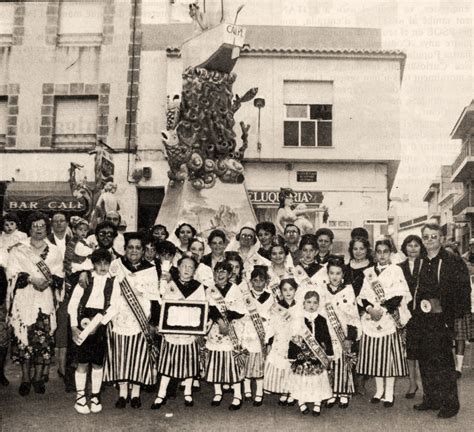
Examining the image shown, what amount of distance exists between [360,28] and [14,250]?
49.2 ft

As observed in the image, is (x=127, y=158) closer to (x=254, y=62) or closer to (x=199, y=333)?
(x=254, y=62)

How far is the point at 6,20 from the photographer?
59.3ft

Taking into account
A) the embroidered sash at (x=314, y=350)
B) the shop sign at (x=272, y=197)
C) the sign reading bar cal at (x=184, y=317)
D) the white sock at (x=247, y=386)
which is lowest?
the white sock at (x=247, y=386)

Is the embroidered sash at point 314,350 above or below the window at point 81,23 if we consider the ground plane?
below

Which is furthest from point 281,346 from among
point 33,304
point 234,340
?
point 33,304

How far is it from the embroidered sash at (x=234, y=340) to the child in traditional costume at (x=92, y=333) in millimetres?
897

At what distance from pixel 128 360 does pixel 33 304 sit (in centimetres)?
125

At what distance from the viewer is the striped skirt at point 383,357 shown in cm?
529

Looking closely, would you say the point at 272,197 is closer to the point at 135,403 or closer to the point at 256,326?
the point at 256,326

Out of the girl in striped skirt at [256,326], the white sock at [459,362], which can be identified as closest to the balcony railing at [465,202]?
the white sock at [459,362]

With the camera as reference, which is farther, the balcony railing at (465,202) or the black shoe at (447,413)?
the balcony railing at (465,202)

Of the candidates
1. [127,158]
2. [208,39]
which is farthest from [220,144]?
[127,158]

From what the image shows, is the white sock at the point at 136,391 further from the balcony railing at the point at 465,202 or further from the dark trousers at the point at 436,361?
the balcony railing at the point at 465,202

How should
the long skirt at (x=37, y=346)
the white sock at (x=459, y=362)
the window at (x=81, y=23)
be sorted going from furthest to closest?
the window at (x=81, y=23)
the white sock at (x=459, y=362)
the long skirt at (x=37, y=346)
